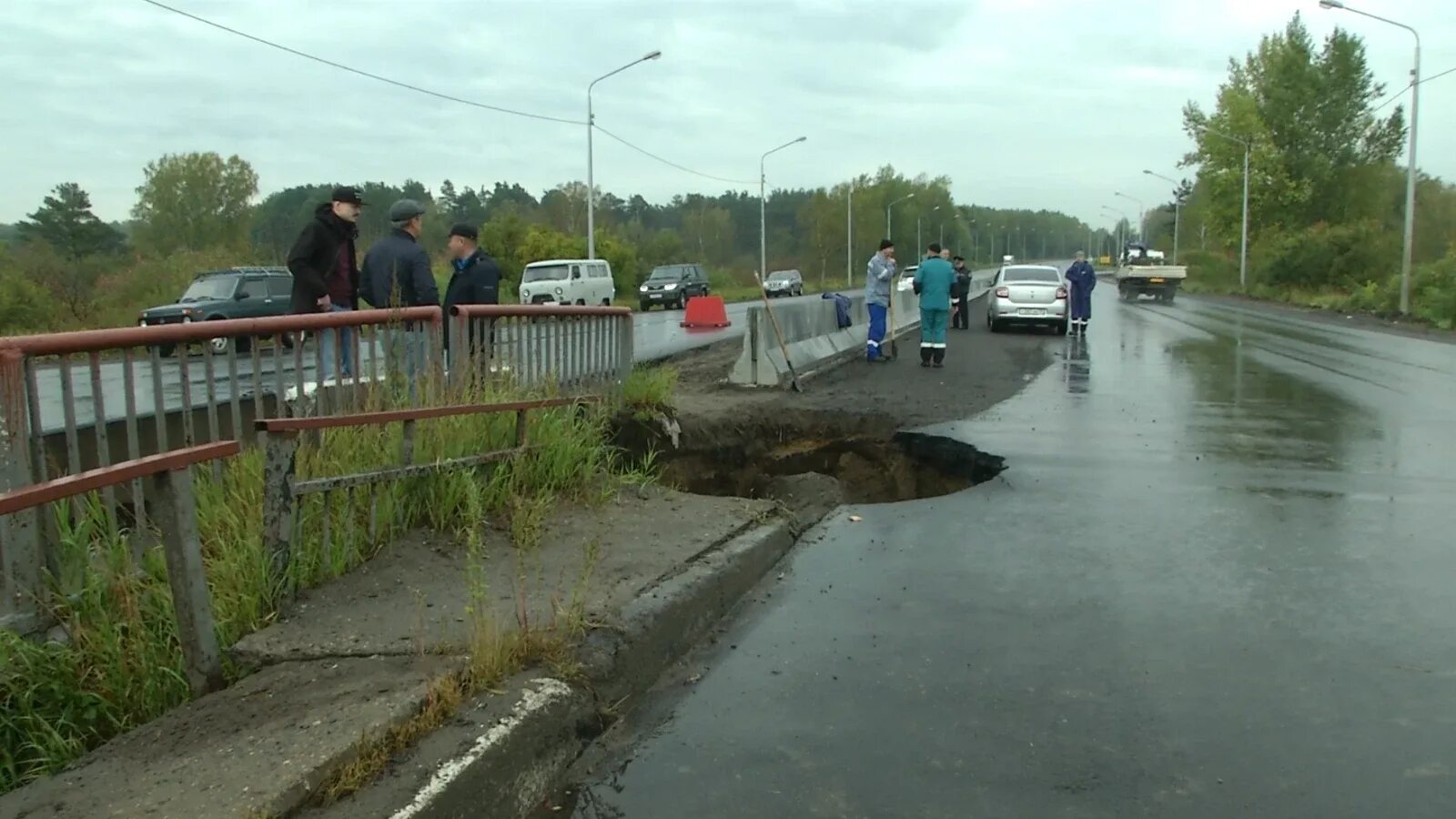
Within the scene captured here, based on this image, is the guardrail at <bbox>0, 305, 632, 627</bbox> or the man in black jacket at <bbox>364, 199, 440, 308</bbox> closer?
the guardrail at <bbox>0, 305, 632, 627</bbox>

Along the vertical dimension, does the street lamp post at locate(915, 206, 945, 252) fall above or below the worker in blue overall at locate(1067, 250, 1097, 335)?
above

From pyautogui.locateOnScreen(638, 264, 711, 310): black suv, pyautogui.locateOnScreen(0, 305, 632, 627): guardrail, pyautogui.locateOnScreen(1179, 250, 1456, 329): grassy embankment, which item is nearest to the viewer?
pyautogui.locateOnScreen(0, 305, 632, 627): guardrail

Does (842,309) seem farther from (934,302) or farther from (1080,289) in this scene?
(1080,289)

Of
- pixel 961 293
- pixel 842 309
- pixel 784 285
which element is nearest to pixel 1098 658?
pixel 842 309

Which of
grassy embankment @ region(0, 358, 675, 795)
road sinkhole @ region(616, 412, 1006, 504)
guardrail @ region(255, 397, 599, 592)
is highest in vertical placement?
guardrail @ region(255, 397, 599, 592)

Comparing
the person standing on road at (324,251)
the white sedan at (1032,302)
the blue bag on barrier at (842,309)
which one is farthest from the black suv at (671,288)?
the person standing on road at (324,251)

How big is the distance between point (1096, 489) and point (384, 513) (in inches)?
197

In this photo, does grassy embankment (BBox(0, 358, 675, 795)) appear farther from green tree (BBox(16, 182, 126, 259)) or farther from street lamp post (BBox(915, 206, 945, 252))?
street lamp post (BBox(915, 206, 945, 252))

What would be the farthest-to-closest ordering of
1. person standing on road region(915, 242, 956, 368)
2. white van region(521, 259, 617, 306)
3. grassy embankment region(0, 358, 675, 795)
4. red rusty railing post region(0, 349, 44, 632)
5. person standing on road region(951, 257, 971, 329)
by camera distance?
white van region(521, 259, 617, 306), person standing on road region(951, 257, 971, 329), person standing on road region(915, 242, 956, 368), red rusty railing post region(0, 349, 44, 632), grassy embankment region(0, 358, 675, 795)

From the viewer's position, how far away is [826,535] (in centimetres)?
702

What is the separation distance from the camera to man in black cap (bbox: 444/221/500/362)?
27.1 feet

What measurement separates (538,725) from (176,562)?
4.69 feet

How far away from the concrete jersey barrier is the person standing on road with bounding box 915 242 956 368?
4.59 ft

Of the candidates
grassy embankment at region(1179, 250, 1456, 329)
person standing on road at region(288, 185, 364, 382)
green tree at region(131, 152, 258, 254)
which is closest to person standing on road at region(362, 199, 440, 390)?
person standing on road at region(288, 185, 364, 382)
